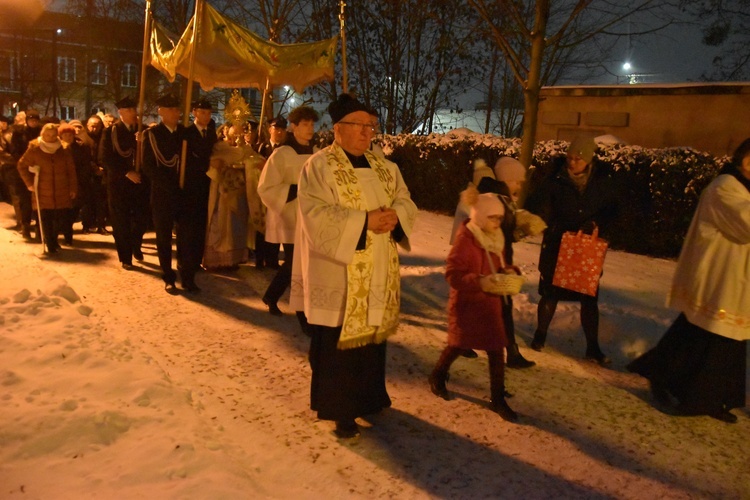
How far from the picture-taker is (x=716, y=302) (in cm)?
484

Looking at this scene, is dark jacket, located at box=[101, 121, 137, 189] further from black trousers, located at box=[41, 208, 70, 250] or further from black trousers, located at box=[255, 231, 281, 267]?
black trousers, located at box=[255, 231, 281, 267]

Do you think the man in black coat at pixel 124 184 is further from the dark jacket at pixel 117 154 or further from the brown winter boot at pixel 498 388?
the brown winter boot at pixel 498 388

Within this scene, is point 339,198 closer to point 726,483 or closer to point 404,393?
point 404,393

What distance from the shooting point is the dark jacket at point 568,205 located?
5.88m

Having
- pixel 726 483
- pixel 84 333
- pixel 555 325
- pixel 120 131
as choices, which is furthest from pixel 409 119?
pixel 726 483

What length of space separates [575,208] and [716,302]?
1441mm

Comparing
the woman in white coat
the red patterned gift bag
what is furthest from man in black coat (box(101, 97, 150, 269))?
the woman in white coat

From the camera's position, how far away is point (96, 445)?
3.78 meters

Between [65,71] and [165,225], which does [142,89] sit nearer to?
[165,225]

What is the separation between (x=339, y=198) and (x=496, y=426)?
1814mm

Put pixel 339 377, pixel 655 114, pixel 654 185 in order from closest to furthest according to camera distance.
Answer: pixel 339 377 < pixel 654 185 < pixel 655 114

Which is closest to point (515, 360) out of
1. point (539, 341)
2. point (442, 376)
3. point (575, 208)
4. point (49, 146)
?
point (539, 341)

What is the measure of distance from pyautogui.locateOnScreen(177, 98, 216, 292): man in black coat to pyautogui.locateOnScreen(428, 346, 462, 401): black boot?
3.72 m

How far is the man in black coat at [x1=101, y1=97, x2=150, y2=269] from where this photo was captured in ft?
29.6
